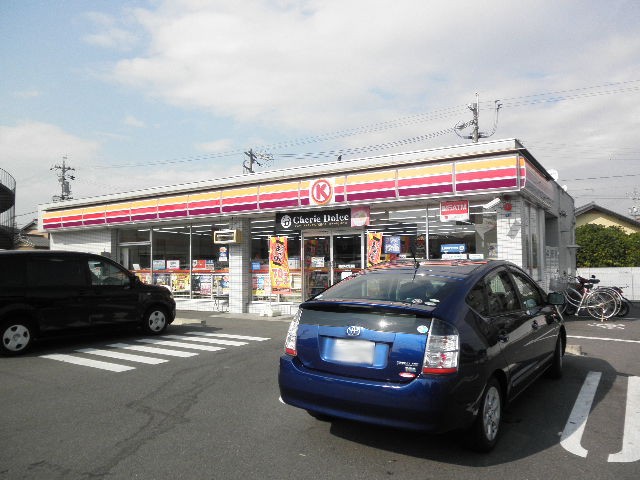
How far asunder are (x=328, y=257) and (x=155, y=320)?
5.27 meters

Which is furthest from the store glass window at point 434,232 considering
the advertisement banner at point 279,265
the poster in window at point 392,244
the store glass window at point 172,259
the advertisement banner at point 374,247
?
the store glass window at point 172,259

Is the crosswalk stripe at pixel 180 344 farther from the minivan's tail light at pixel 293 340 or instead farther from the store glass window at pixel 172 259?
the store glass window at pixel 172 259

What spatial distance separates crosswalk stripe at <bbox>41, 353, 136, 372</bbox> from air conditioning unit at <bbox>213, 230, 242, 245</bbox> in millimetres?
7073

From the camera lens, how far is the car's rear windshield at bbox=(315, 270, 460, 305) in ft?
13.2

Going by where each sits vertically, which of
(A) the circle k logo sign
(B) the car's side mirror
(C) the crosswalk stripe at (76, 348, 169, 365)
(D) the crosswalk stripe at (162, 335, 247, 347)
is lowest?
(D) the crosswalk stripe at (162, 335, 247, 347)

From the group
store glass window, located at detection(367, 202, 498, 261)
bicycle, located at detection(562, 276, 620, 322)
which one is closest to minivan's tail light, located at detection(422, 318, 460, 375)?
store glass window, located at detection(367, 202, 498, 261)

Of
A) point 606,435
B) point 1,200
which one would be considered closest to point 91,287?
point 606,435

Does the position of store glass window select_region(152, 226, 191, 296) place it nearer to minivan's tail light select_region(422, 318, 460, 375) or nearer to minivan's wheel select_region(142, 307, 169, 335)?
minivan's wheel select_region(142, 307, 169, 335)

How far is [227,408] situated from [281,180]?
373 inches

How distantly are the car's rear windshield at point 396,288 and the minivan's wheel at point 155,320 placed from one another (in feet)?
21.4

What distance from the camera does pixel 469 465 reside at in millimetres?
3676

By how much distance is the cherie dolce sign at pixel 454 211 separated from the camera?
38.2ft

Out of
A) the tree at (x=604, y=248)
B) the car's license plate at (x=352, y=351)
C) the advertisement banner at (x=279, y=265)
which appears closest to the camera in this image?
the car's license plate at (x=352, y=351)

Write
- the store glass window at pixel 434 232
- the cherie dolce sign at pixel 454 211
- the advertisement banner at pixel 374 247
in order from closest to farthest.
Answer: the cherie dolce sign at pixel 454 211
the store glass window at pixel 434 232
the advertisement banner at pixel 374 247
